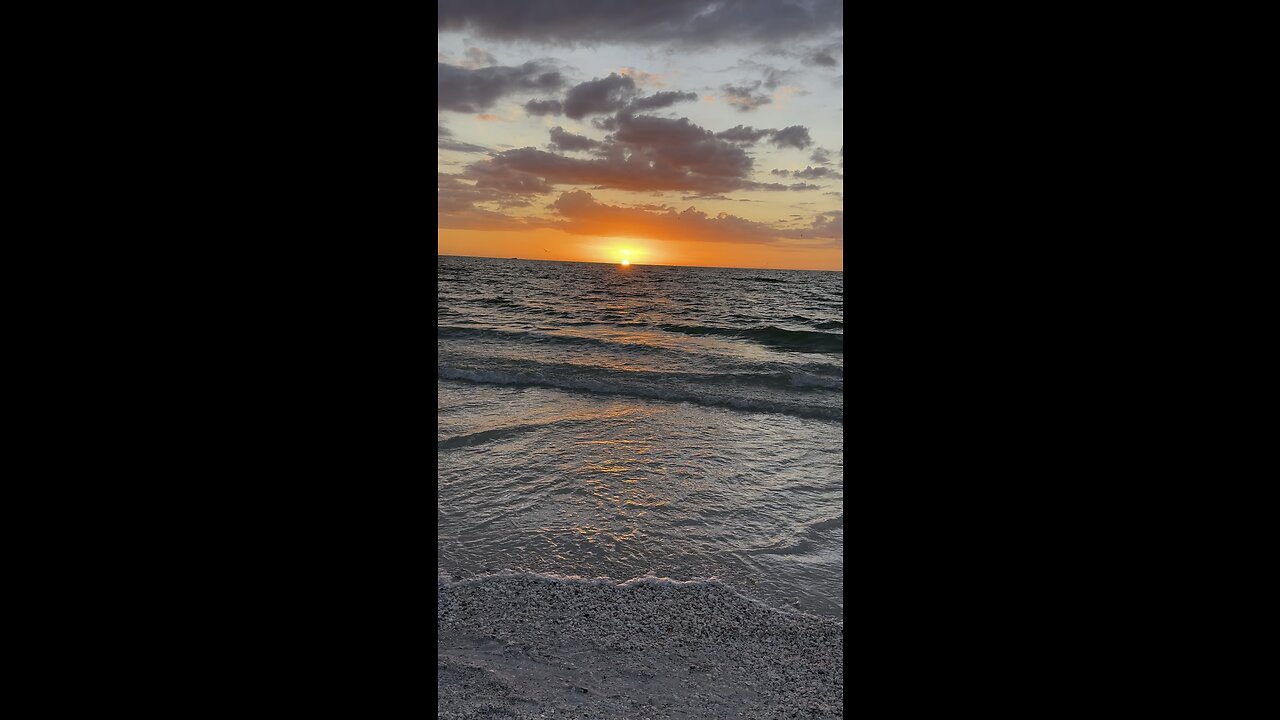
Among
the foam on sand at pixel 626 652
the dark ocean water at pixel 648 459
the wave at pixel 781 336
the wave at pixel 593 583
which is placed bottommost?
the foam on sand at pixel 626 652

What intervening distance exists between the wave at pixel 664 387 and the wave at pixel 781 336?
3.67 m

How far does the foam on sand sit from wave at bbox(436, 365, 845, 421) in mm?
5718

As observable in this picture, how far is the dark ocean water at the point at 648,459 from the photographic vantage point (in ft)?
13.6

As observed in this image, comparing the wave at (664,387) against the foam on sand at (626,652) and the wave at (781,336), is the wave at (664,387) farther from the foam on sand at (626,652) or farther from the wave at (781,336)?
the foam on sand at (626,652)

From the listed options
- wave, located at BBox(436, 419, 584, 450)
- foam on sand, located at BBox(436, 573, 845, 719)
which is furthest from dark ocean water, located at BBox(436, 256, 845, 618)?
foam on sand, located at BBox(436, 573, 845, 719)

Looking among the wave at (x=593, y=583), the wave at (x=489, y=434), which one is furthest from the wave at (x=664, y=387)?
the wave at (x=593, y=583)

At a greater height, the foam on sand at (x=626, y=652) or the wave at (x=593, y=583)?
the wave at (x=593, y=583)
